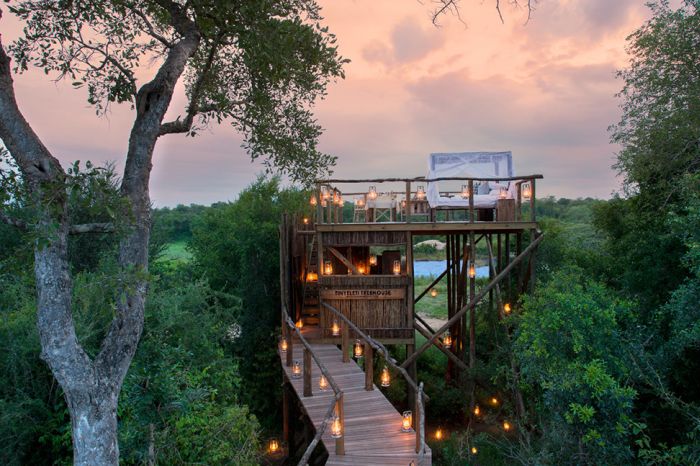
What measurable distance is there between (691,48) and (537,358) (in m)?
6.91

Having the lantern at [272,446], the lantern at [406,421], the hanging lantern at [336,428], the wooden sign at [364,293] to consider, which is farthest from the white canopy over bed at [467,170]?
the lantern at [272,446]

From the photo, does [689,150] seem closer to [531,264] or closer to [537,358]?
[531,264]

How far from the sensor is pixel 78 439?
15.5 ft

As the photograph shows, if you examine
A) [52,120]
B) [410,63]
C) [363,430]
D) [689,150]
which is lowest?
[363,430]

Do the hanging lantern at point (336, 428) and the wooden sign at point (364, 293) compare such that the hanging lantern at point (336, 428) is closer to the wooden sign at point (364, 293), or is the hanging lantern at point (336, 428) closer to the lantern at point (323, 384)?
the lantern at point (323, 384)

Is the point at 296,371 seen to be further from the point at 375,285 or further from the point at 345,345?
the point at 375,285

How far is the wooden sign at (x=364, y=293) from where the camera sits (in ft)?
38.2

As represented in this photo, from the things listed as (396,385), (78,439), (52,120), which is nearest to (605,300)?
(78,439)

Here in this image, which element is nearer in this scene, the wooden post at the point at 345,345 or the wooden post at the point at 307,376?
the wooden post at the point at 307,376

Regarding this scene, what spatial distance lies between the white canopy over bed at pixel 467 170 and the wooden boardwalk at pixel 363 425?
4424mm

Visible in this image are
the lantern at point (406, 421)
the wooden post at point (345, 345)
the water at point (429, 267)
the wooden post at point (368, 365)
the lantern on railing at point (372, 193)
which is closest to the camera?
the lantern at point (406, 421)

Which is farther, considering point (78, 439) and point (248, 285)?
point (248, 285)

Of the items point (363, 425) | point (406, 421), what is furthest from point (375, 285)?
point (406, 421)

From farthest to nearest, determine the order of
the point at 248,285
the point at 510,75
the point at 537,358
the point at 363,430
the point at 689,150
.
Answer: the point at 510,75, the point at 248,285, the point at 689,150, the point at 363,430, the point at 537,358
